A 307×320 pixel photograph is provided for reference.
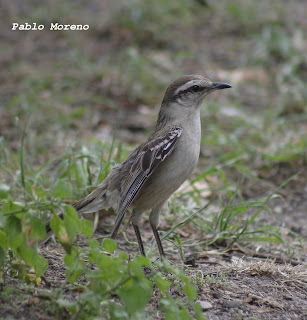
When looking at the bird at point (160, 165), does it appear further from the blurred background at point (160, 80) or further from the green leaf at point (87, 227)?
the green leaf at point (87, 227)

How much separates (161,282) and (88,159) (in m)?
3.49

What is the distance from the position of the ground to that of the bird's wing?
31.8 inches

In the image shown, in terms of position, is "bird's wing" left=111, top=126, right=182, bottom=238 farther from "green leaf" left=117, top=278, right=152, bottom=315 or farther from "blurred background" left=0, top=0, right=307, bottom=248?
"green leaf" left=117, top=278, right=152, bottom=315

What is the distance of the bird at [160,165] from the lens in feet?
17.6

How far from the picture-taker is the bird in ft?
17.6

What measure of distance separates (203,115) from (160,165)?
4478mm

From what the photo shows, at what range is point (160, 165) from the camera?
5449 mm

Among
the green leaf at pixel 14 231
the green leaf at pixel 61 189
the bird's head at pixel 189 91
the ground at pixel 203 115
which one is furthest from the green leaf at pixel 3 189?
the bird's head at pixel 189 91

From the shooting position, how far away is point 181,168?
536cm

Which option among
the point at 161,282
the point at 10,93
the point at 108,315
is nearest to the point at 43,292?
the point at 108,315

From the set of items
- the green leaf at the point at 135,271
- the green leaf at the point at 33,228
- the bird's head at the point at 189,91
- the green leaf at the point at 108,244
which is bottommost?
the green leaf at the point at 135,271

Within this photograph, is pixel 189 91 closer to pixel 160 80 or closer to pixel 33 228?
pixel 33 228

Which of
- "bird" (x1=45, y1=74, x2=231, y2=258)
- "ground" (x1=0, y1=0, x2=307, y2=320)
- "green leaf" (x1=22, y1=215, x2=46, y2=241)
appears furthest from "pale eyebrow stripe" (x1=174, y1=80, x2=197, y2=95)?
"green leaf" (x1=22, y1=215, x2=46, y2=241)

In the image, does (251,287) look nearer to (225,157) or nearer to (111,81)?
(225,157)
